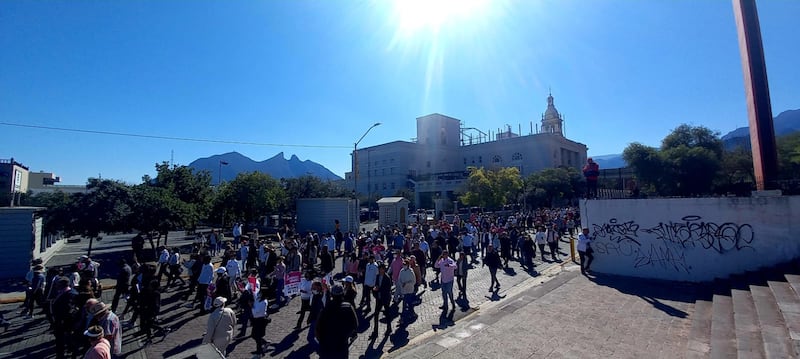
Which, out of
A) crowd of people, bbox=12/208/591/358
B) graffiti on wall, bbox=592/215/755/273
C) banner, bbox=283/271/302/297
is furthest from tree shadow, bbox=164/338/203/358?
graffiti on wall, bbox=592/215/755/273

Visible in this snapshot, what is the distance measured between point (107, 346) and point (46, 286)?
7035 millimetres

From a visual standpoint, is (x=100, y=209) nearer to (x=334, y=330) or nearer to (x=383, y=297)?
(x=383, y=297)

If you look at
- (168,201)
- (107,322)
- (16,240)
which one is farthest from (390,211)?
(107,322)

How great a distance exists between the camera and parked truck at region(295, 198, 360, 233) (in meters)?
29.0

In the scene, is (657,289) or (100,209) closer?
(657,289)

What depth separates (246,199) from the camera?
29.3 metres

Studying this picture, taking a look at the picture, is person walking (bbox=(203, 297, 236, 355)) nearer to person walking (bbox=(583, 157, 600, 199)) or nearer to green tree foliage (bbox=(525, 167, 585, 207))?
person walking (bbox=(583, 157, 600, 199))

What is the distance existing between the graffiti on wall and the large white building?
57299 millimetres

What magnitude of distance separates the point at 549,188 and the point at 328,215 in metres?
36.4

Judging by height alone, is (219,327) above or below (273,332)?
above

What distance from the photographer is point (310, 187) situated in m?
46.1

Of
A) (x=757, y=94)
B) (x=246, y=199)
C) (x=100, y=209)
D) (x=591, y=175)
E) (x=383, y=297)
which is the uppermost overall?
(x=757, y=94)

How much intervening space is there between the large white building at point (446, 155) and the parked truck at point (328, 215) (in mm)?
42760

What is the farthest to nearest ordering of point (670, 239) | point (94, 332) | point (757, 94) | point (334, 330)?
point (757, 94)
point (670, 239)
point (334, 330)
point (94, 332)
